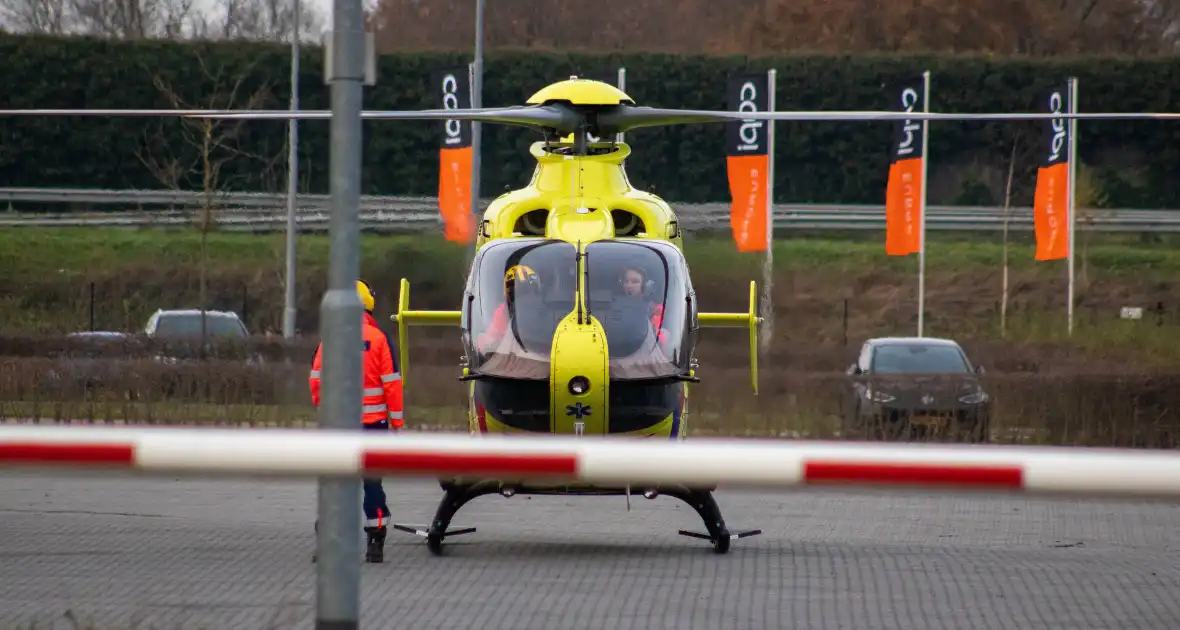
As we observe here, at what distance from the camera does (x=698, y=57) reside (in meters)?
52.1

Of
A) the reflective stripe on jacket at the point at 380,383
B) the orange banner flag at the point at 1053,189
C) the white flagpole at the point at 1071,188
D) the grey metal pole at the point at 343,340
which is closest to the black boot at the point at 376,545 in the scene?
the reflective stripe on jacket at the point at 380,383

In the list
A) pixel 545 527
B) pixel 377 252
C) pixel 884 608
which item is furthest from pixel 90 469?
pixel 377 252

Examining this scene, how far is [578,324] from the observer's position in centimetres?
1233

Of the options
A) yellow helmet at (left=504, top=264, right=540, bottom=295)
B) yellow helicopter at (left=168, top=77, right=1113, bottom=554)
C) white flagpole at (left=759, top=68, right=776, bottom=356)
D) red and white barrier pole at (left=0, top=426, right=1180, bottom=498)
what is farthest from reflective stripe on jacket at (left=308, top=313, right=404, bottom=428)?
white flagpole at (left=759, top=68, right=776, bottom=356)

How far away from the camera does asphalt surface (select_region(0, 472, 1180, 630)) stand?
9070mm

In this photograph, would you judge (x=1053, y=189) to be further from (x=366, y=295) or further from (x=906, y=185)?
(x=366, y=295)

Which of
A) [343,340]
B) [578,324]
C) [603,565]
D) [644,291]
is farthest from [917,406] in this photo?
[343,340]

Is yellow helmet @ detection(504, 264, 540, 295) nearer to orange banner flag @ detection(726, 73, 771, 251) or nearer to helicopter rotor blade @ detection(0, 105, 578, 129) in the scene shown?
helicopter rotor blade @ detection(0, 105, 578, 129)

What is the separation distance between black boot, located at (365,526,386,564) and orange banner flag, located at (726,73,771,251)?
24.4 meters

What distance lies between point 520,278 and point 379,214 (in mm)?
32059

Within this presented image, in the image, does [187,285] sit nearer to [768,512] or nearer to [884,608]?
[768,512]

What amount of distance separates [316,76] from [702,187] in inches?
457

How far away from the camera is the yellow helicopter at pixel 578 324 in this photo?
12078mm

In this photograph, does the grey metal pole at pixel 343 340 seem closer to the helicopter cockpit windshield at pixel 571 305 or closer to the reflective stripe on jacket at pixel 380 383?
the reflective stripe on jacket at pixel 380 383
